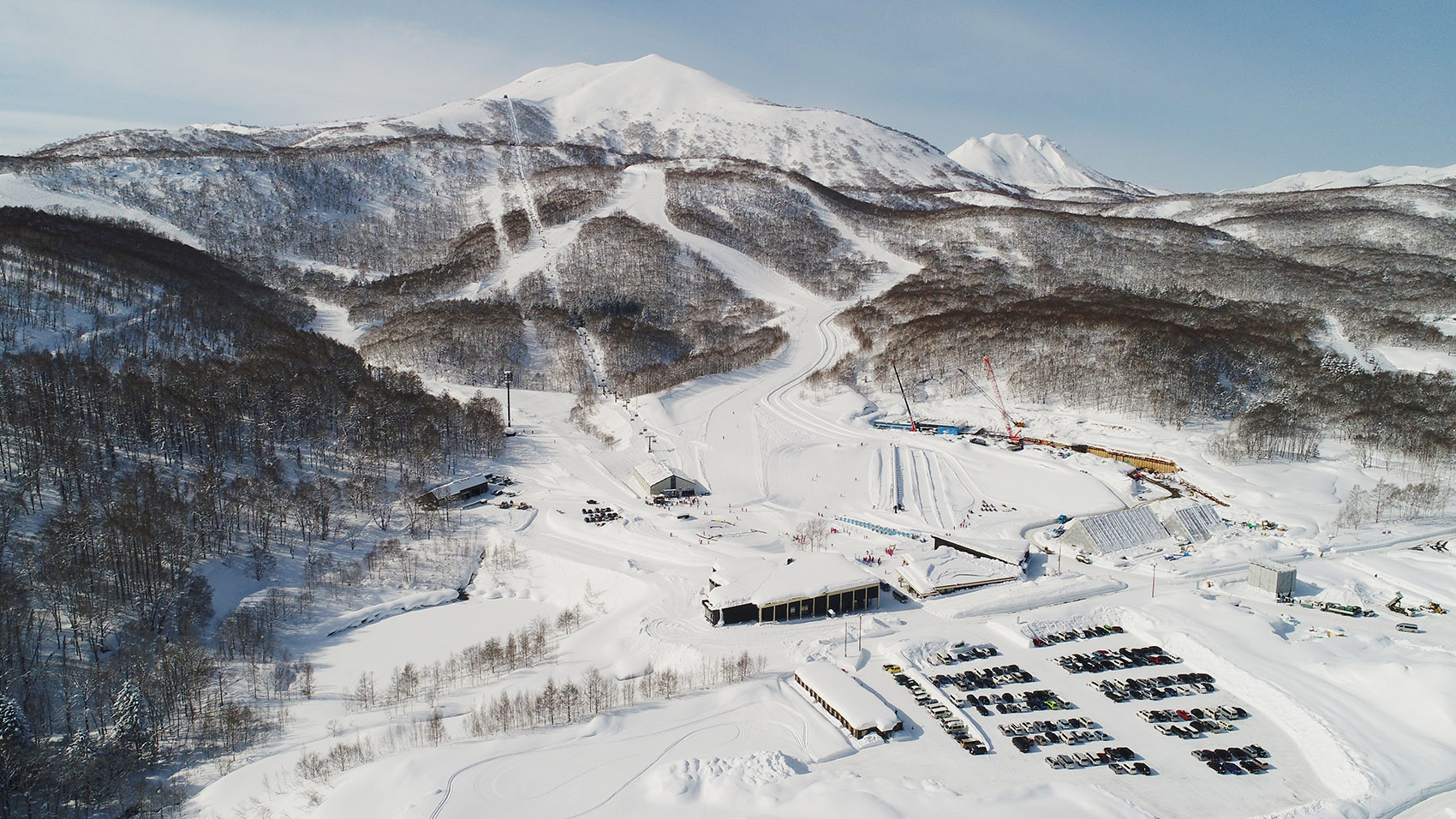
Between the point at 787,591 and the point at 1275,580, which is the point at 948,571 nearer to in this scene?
the point at 787,591

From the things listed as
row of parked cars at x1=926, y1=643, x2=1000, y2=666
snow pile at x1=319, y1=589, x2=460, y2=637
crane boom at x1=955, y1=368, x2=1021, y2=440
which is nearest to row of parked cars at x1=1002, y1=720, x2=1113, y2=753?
row of parked cars at x1=926, y1=643, x2=1000, y2=666

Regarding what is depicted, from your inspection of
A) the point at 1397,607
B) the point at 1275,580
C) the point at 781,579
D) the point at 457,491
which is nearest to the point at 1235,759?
the point at 1275,580

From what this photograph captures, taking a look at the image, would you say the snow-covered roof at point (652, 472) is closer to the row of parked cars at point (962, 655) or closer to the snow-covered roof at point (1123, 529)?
the row of parked cars at point (962, 655)

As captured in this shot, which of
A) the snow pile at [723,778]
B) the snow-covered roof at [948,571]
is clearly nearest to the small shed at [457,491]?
the snow-covered roof at [948,571]

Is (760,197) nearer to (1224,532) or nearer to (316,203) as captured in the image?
(316,203)

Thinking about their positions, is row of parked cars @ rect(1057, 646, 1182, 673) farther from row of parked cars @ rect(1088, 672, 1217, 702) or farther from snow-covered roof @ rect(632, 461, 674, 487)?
snow-covered roof @ rect(632, 461, 674, 487)
